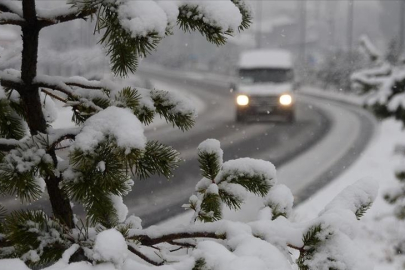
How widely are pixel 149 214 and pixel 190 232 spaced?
6184 millimetres

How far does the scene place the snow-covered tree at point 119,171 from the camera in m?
1.23

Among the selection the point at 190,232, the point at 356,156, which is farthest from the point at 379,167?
the point at 190,232

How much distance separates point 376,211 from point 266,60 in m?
10.3

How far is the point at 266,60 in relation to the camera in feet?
57.6

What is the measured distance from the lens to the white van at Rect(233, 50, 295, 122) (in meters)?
17.3

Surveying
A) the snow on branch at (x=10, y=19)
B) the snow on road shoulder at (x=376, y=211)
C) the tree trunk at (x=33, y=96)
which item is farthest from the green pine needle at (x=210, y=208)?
the snow on road shoulder at (x=376, y=211)

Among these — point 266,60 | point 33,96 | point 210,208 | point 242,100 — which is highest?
point 33,96

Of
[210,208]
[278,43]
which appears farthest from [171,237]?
[278,43]

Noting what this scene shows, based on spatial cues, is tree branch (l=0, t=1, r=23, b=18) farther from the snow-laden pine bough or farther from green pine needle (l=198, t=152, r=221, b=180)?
green pine needle (l=198, t=152, r=221, b=180)

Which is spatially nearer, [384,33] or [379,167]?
[379,167]

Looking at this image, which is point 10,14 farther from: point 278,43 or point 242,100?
point 278,43

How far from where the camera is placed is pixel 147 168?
1.48 m

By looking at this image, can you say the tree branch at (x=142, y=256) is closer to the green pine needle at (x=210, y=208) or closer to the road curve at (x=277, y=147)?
the green pine needle at (x=210, y=208)

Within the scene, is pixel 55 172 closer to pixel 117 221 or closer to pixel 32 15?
pixel 117 221
